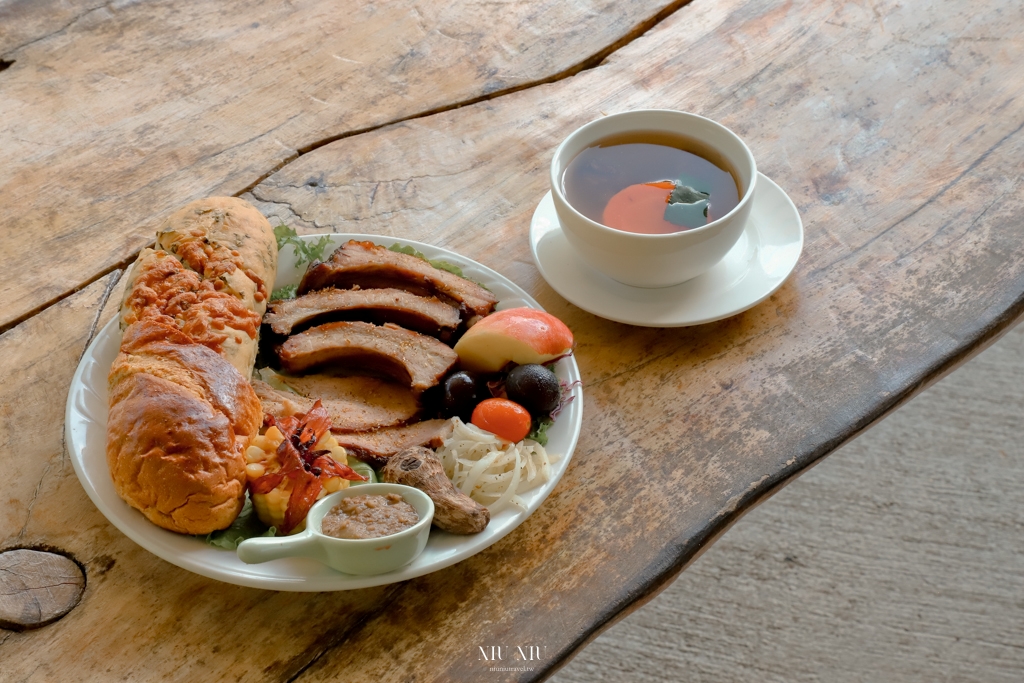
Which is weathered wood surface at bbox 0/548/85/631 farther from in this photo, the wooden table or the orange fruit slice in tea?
the orange fruit slice in tea

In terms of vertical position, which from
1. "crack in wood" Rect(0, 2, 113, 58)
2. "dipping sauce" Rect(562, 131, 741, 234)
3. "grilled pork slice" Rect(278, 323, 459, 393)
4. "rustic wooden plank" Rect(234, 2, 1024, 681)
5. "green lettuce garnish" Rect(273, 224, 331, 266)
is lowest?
"rustic wooden plank" Rect(234, 2, 1024, 681)

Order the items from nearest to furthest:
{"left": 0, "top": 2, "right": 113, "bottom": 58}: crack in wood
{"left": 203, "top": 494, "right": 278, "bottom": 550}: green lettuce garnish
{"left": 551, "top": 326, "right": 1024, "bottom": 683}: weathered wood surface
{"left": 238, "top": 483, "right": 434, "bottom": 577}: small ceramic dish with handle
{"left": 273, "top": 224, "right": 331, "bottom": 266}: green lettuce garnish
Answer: {"left": 238, "top": 483, "right": 434, "bottom": 577}: small ceramic dish with handle, {"left": 203, "top": 494, "right": 278, "bottom": 550}: green lettuce garnish, {"left": 273, "top": 224, "right": 331, "bottom": 266}: green lettuce garnish, {"left": 0, "top": 2, "right": 113, "bottom": 58}: crack in wood, {"left": 551, "top": 326, "right": 1024, "bottom": 683}: weathered wood surface

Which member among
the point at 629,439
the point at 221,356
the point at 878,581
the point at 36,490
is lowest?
the point at 878,581

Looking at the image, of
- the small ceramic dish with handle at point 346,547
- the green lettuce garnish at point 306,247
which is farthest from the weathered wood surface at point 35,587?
the green lettuce garnish at point 306,247

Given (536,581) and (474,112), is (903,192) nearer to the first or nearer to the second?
(474,112)

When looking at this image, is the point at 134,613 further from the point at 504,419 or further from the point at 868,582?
the point at 868,582

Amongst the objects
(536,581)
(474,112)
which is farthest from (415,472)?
(474,112)

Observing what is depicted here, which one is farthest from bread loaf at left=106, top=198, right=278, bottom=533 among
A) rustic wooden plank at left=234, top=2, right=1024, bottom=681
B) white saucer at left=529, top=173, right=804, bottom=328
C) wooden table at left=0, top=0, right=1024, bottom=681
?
white saucer at left=529, top=173, right=804, bottom=328
